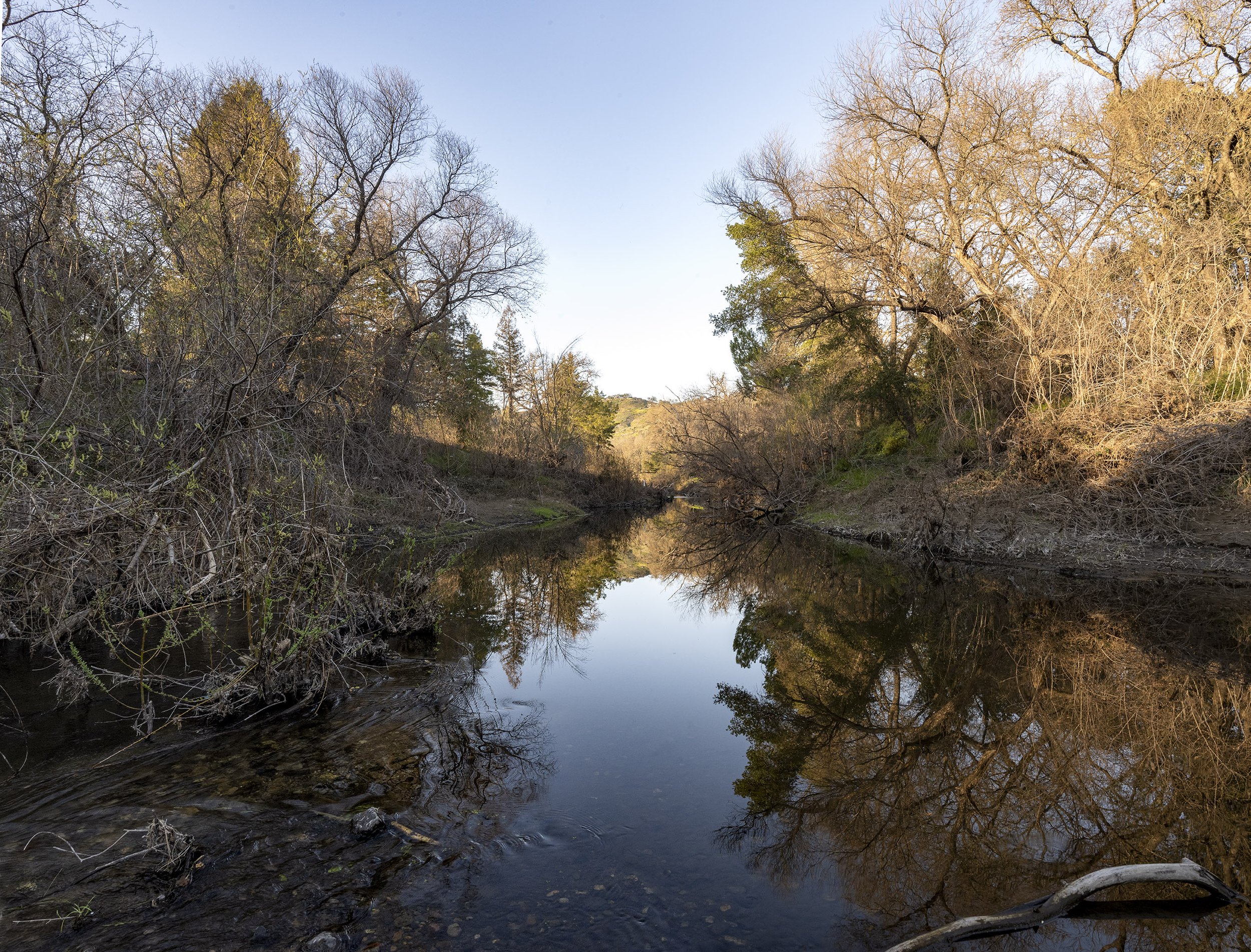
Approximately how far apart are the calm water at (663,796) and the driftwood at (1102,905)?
8cm

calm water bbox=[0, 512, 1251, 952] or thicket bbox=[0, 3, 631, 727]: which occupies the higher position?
thicket bbox=[0, 3, 631, 727]

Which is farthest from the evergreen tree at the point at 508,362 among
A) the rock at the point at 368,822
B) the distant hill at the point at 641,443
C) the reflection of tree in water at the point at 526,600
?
the rock at the point at 368,822

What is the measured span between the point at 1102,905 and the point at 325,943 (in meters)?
3.93

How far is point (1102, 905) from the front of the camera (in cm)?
327

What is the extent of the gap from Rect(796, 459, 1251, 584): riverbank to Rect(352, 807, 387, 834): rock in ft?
44.0

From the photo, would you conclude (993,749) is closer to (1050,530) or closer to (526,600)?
(526,600)

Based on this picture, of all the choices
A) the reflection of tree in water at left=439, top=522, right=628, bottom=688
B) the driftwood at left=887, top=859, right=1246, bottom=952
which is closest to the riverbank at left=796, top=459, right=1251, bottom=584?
the reflection of tree in water at left=439, top=522, right=628, bottom=688

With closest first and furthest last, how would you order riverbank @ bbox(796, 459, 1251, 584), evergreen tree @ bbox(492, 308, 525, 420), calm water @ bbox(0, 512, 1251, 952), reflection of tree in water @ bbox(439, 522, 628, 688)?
calm water @ bbox(0, 512, 1251, 952)
reflection of tree in water @ bbox(439, 522, 628, 688)
riverbank @ bbox(796, 459, 1251, 584)
evergreen tree @ bbox(492, 308, 525, 420)

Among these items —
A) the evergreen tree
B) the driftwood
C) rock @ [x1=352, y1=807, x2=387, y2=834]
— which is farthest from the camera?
the evergreen tree

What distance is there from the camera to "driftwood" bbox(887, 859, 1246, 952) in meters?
2.88

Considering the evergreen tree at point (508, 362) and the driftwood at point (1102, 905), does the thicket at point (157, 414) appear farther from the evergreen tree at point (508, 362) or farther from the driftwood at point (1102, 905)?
the evergreen tree at point (508, 362)

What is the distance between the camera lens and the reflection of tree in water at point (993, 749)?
369cm

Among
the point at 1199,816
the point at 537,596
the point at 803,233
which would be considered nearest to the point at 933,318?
the point at 803,233

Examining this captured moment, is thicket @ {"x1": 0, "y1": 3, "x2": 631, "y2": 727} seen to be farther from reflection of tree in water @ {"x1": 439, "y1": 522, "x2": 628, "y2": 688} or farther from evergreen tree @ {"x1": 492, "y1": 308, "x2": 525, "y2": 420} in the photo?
evergreen tree @ {"x1": 492, "y1": 308, "x2": 525, "y2": 420}
